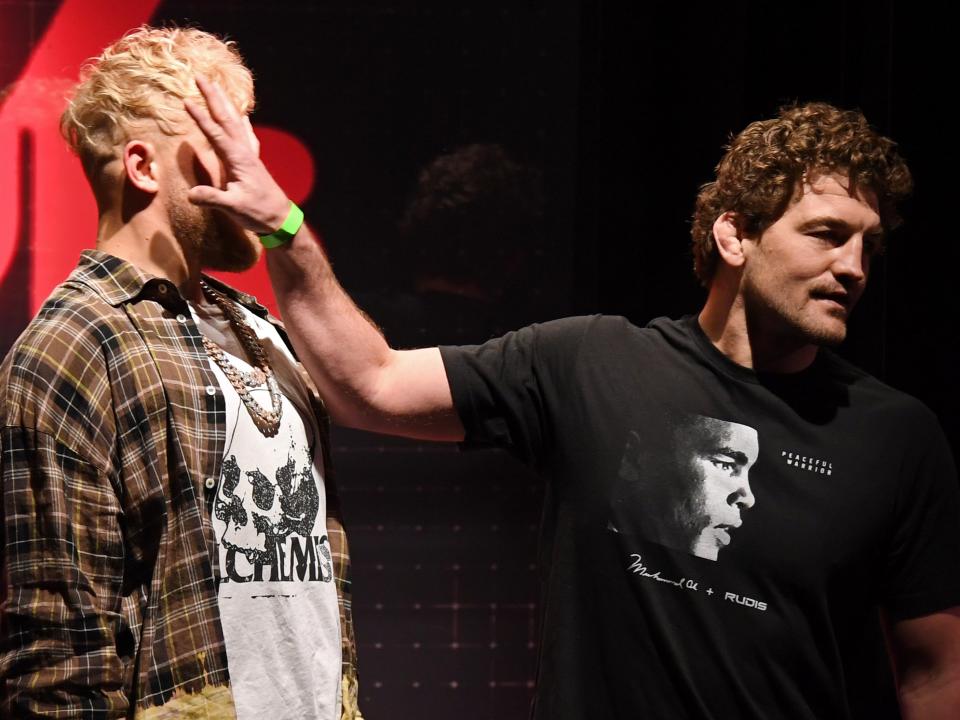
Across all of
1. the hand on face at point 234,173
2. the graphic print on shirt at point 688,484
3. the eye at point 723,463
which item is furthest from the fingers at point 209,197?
the eye at point 723,463

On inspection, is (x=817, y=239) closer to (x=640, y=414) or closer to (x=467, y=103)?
(x=640, y=414)

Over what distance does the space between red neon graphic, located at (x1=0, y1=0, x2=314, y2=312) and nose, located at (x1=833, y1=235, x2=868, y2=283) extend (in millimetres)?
1821

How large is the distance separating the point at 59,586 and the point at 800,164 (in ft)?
4.59

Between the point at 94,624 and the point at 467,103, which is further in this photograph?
the point at 467,103

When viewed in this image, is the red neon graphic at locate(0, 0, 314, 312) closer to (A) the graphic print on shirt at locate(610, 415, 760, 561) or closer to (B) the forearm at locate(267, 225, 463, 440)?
(B) the forearm at locate(267, 225, 463, 440)

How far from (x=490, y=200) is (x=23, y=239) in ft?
3.91

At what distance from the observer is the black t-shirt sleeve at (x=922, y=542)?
73.2 inches

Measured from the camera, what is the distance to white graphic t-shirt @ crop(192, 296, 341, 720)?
1515 mm

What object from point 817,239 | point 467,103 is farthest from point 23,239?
point 817,239

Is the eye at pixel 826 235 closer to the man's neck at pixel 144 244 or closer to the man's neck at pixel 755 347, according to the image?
the man's neck at pixel 755 347

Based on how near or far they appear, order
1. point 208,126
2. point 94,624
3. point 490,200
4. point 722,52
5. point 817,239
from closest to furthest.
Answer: point 94,624, point 208,126, point 817,239, point 722,52, point 490,200

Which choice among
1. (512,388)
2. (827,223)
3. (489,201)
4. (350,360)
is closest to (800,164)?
(827,223)

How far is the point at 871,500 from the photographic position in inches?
72.2

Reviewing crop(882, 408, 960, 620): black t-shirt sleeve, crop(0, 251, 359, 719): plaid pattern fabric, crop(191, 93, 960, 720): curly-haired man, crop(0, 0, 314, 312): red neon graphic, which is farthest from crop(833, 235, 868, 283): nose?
crop(0, 0, 314, 312): red neon graphic
